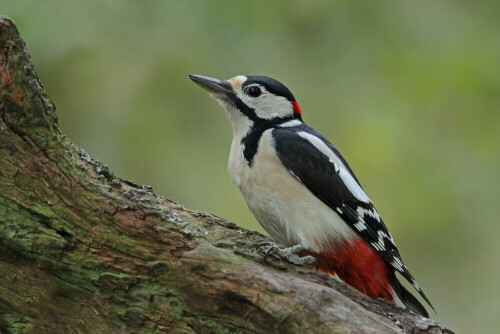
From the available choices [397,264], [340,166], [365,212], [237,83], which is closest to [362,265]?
[397,264]

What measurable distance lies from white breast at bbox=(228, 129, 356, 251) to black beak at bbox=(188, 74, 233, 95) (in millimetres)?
580

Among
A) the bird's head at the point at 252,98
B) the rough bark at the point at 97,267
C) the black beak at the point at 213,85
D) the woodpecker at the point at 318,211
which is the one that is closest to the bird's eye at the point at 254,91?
the bird's head at the point at 252,98

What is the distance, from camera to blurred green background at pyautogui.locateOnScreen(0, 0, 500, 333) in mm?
4125

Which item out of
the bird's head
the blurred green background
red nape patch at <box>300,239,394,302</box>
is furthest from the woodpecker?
the blurred green background

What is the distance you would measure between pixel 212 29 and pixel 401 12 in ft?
4.52

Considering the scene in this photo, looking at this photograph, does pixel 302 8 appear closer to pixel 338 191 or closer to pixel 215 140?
pixel 215 140

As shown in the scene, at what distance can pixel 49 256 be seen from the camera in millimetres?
2471

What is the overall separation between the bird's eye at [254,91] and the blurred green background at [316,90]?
1.48 feet

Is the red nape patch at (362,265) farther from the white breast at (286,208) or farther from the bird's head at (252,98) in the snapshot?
the bird's head at (252,98)

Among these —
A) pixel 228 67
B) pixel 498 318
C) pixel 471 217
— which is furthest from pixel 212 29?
pixel 498 318

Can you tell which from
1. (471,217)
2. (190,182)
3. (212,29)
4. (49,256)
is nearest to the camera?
(49,256)

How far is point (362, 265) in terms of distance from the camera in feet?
10.9

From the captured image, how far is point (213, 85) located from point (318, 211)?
1007 millimetres

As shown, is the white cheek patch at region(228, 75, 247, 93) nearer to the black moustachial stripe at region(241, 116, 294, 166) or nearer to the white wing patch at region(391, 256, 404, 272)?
the black moustachial stripe at region(241, 116, 294, 166)
